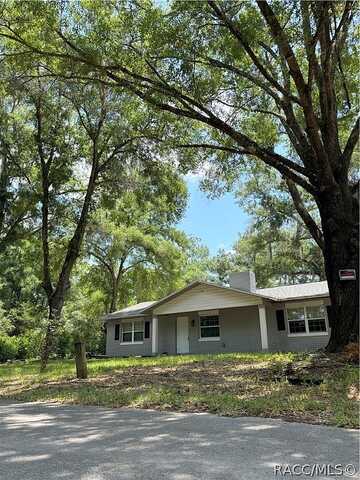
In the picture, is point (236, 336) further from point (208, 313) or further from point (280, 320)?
point (280, 320)

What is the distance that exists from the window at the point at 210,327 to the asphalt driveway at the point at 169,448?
15817mm

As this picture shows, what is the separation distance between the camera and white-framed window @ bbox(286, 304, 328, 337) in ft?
61.3

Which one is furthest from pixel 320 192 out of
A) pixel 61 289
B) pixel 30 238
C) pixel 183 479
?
pixel 30 238

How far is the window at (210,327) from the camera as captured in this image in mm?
21156

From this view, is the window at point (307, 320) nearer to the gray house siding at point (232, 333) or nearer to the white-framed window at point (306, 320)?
the white-framed window at point (306, 320)

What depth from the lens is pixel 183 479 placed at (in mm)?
3055

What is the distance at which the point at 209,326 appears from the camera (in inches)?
843

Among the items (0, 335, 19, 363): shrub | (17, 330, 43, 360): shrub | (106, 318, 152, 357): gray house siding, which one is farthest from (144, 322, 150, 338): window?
(0, 335, 19, 363): shrub

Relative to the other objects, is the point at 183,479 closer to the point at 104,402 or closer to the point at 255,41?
the point at 104,402

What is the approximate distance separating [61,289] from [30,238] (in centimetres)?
651

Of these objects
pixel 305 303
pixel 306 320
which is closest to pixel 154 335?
pixel 306 320

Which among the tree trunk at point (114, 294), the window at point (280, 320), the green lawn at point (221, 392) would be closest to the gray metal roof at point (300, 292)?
the window at point (280, 320)

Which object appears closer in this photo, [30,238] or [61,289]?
[61,289]

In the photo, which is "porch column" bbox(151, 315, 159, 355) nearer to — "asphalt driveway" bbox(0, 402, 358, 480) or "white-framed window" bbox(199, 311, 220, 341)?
"white-framed window" bbox(199, 311, 220, 341)
